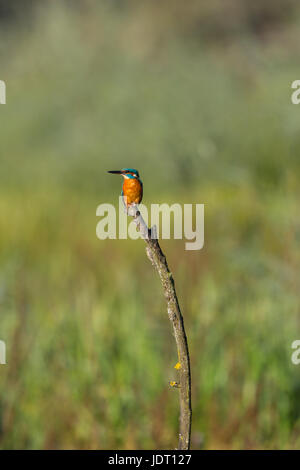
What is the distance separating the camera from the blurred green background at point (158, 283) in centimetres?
162

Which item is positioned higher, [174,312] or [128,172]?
[128,172]

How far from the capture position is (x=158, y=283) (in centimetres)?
235

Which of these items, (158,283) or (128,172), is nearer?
(128,172)

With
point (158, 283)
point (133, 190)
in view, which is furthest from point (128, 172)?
point (158, 283)

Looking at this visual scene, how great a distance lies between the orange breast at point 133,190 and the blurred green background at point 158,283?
0.87 meters

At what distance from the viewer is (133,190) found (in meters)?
0.46

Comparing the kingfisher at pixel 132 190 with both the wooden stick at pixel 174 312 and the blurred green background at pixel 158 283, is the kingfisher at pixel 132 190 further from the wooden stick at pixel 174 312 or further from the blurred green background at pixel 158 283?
the blurred green background at pixel 158 283

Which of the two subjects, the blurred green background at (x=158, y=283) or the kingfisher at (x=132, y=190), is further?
Answer: the blurred green background at (x=158, y=283)

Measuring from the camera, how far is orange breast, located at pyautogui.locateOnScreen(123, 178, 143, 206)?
17.8 inches

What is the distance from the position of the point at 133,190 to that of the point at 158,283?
1910 mm

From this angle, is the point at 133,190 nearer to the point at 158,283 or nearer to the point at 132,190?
the point at 132,190

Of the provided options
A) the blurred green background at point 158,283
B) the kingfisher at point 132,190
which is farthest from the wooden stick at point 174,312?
the blurred green background at point 158,283
